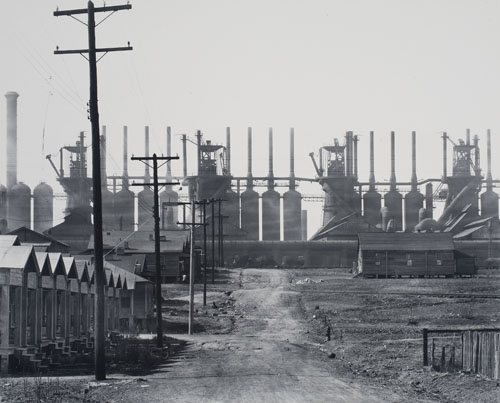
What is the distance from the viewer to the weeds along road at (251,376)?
61.1 feet

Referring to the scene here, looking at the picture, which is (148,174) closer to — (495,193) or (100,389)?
(495,193)

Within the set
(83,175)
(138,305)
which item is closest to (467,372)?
(138,305)

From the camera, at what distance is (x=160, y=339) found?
33.6 metres

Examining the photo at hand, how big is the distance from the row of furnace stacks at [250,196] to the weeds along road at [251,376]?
3095 inches

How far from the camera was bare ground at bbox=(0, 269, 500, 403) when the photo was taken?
64.4ft

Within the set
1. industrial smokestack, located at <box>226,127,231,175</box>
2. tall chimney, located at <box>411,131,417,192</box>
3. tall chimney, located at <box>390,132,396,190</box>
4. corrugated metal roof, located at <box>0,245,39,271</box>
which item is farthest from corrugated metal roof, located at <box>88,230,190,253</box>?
tall chimney, located at <box>411,131,417,192</box>

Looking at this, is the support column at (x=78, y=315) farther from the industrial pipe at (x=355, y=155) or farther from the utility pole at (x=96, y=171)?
the industrial pipe at (x=355, y=155)

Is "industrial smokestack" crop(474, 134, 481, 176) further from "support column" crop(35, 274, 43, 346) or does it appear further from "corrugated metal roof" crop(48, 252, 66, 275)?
Result: "support column" crop(35, 274, 43, 346)

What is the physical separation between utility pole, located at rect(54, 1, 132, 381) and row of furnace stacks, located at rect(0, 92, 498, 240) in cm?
9170

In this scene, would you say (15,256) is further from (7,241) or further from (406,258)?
(406,258)

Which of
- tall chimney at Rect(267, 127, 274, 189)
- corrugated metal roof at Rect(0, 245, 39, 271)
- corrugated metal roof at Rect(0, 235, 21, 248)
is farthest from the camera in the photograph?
tall chimney at Rect(267, 127, 274, 189)

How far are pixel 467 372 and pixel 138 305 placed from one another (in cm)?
3051

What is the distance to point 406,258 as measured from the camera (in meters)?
82.8

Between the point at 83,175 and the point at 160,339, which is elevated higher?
the point at 83,175
